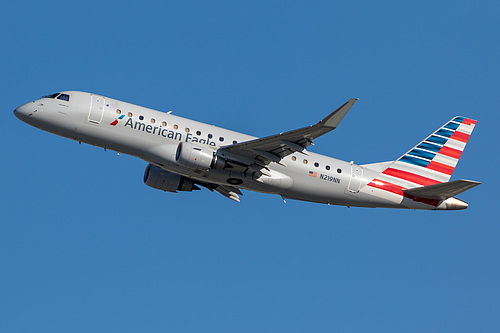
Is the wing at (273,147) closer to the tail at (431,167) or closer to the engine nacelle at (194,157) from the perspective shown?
the engine nacelle at (194,157)

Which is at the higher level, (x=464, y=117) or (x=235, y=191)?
(x=464, y=117)

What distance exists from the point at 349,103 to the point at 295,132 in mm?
3880

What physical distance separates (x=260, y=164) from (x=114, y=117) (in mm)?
8790

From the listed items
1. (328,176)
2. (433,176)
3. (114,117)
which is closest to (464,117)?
(433,176)

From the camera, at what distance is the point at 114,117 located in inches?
1596

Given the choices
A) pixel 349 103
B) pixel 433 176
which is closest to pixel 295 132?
pixel 349 103

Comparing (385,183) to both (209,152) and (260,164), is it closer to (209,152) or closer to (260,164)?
(260,164)

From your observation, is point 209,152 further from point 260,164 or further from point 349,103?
point 349,103

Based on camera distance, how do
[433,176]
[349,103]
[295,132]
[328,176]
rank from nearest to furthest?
[349,103], [295,132], [328,176], [433,176]

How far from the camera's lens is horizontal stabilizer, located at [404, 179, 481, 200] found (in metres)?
42.2

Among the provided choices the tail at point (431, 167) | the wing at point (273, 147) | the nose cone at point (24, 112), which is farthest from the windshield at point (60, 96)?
the tail at point (431, 167)

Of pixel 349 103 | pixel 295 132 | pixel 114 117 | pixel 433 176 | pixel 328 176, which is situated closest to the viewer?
pixel 349 103

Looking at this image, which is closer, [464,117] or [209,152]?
[209,152]

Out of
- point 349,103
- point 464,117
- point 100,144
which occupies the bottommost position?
point 100,144
